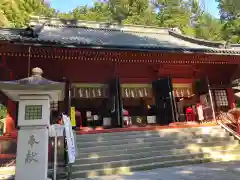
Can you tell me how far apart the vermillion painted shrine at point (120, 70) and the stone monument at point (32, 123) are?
11.6ft

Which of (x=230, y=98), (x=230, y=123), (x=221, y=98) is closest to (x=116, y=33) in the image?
(x=221, y=98)

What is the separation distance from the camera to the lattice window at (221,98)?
12766 millimetres

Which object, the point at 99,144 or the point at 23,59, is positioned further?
the point at 23,59

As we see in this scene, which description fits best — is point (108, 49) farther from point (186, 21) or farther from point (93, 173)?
point (186, 21)

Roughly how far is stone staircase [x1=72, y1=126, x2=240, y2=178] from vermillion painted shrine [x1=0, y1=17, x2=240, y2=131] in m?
1.65

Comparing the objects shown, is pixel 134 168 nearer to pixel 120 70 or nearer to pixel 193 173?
pixel 193 173

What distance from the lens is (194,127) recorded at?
31.6 ft

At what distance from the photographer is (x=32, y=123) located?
15.8 ft

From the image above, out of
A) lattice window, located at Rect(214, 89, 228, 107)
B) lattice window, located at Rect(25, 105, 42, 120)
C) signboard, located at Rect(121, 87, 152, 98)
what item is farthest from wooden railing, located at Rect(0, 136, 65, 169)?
lattice window, located at Rect(214, 89, 228, 107)

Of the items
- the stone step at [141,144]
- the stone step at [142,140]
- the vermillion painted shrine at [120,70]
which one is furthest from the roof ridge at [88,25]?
the stone step at [141,144]

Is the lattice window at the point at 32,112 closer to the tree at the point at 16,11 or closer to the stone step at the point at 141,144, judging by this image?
the stone step at the point at 141,144

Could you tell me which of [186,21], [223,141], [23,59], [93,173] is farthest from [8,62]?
[186,21]

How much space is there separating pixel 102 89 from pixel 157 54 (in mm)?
3396

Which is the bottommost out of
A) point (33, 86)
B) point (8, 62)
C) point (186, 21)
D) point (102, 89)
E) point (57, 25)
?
→ point (33, 86)
